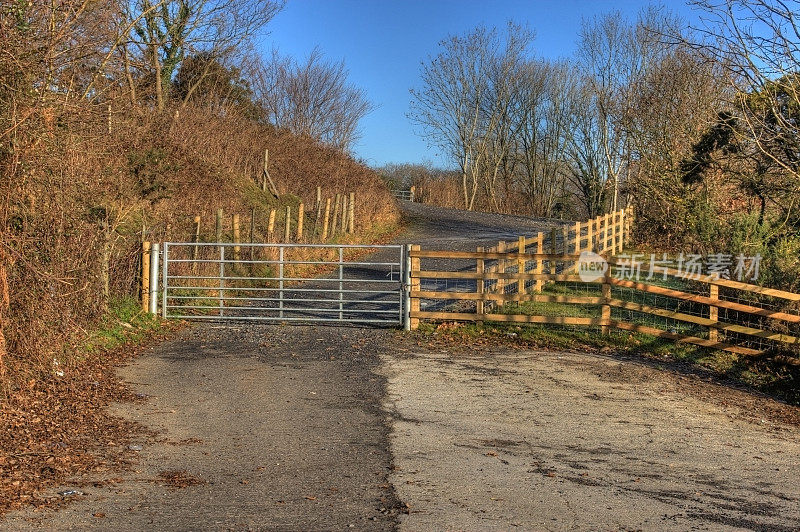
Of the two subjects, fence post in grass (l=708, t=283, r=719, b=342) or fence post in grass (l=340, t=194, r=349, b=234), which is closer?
fence post in grass (l=708, t=283, r=719, b=342)

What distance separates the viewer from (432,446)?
283 inches

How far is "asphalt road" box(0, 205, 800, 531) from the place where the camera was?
5.33 m

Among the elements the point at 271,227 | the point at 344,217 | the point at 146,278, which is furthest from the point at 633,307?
the point at 344,217

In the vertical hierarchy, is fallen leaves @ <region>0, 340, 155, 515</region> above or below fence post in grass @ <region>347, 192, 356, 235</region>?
below

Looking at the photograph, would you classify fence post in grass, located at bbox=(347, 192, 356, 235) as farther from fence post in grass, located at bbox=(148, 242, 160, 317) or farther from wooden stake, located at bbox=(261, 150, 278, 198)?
fence post in grass, located at bbox=(148, 242, 160, 317)

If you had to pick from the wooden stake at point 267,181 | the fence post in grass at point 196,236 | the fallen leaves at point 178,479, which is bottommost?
the fallen leaves at point 178,479

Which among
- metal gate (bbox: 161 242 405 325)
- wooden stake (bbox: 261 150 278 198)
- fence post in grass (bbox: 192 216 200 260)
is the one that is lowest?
metal gate (bbox: 161 242 405 325)

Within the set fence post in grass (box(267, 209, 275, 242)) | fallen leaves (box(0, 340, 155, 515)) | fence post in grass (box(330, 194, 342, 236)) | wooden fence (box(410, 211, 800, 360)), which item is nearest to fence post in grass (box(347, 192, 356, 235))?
fence post in grass (box(330, 194, 342, 236))

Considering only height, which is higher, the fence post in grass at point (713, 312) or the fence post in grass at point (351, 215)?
the fence post in grass at point (351, 215)

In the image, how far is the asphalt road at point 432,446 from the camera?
17.5ft

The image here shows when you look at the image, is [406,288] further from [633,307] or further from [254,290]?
[633,307]

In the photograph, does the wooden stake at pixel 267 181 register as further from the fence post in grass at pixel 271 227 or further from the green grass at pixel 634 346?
the green grass at pixel 634 346

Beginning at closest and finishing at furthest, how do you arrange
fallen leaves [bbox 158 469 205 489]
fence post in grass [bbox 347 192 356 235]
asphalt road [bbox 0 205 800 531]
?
asphalt road [bbox 0 205 800 531] < fallen leaves [bbox 158 469 205 489] < fence post in grass [bbox 347 192 356 235]

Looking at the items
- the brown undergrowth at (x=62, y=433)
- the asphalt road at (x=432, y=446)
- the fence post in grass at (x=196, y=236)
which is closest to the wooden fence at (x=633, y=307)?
Result: the asphalt road at (x=432, y=446)
